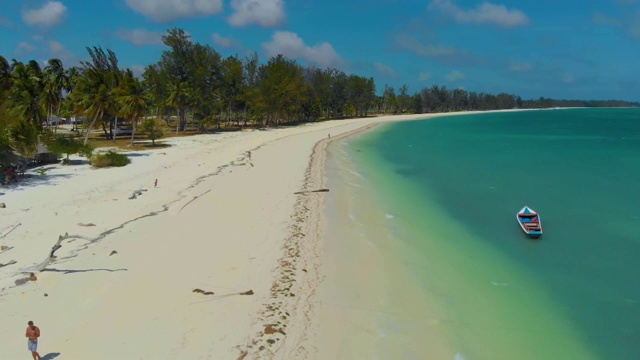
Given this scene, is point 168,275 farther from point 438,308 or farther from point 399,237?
point 399,237

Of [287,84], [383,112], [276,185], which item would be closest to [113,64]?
[287,84]

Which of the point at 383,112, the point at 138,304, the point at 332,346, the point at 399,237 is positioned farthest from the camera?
the point at 383,112

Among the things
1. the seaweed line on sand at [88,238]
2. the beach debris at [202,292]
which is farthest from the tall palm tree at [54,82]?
the beach debris at [202,292]

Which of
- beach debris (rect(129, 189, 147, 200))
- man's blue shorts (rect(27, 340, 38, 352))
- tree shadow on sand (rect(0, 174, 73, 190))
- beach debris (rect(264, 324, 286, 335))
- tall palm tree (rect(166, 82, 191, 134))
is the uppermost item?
tall palm tree (rect(166, 82, 191, 134))

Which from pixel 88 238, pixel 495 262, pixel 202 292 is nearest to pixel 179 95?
pixel 88 238

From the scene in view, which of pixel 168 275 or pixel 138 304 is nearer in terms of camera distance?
pixel 138 304

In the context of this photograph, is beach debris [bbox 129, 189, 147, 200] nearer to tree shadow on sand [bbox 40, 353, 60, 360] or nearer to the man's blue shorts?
tree shadow on sand [bbox 40, 353, 60, 360]

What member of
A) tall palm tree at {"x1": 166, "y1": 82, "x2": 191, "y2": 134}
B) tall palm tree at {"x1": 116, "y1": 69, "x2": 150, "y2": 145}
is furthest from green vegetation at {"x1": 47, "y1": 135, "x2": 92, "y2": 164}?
tall palm tree at {"x1": 166, "y1": 82, "x2": 191, "y2": 134}
